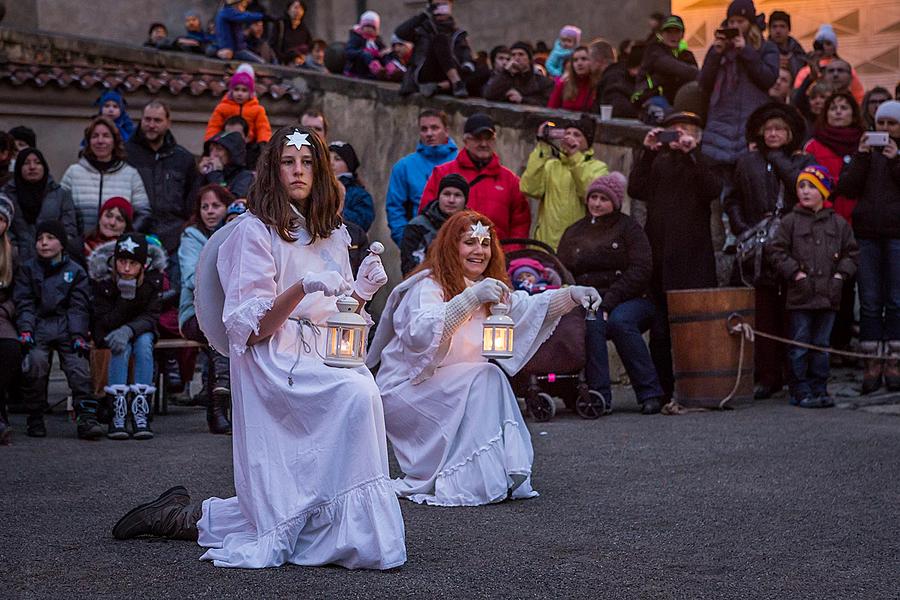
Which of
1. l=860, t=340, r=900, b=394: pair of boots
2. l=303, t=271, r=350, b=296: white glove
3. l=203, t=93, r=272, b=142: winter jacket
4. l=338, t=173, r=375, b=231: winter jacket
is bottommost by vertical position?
l=860, t=340, r=900, b=394: pair of boots

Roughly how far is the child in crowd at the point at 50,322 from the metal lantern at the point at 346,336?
4694 millimetres

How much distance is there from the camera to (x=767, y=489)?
750 centimetres

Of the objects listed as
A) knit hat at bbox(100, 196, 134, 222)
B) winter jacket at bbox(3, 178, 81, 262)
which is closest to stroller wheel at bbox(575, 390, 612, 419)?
knit hat at bbox(100, 196, 134, 222)

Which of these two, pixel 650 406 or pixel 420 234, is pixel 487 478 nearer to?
pixel 420 234

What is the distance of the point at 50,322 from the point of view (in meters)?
10.4

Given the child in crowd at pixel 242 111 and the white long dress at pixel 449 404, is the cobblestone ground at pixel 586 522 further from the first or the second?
the child in crowd at pixel 242 111

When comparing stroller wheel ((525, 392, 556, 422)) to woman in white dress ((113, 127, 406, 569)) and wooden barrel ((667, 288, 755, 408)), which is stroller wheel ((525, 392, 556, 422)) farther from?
woman in white dress ((113, 127, 406, 569))

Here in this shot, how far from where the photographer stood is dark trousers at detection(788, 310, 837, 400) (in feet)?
36.8

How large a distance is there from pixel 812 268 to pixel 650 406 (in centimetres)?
161

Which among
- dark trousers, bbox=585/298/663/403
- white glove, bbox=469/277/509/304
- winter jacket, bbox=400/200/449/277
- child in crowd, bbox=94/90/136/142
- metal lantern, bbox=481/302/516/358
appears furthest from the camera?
child in crowd, bbox=94/90/136/142

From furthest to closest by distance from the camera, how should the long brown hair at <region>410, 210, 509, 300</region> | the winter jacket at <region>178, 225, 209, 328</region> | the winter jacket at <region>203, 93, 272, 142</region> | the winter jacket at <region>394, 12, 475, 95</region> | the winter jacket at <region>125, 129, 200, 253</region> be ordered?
the winter jacket at <region>394, 12, 475, 95</region> < the winter jacket at <region>203, 93, 272, 142</region> < the winter jacket at <region>125, 129, 200, 253</region> < the winter jacket at <region>178, 225, 209, 328</region> < the long brown hair at <region>410, 210, 509, 300</region>

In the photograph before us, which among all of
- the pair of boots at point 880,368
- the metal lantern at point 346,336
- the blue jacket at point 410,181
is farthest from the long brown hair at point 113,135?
the metal lantern at point 346,336

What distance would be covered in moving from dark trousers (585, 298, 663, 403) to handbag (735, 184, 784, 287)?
3.36 feet

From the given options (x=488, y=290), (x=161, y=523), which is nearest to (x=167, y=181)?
(x=488, y=290)
